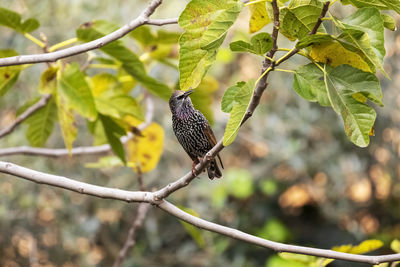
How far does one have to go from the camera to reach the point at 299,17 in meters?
1.02

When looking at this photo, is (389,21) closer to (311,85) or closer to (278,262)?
(311,85)

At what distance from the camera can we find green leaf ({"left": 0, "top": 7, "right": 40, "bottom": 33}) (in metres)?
1.63

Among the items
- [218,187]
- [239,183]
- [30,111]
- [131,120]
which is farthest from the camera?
[239,183]

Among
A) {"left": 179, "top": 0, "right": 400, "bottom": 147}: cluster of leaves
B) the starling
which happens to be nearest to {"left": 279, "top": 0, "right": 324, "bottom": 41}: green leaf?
{"left": 179, "top": 0, "right": 400, "bottom": 147}: cluster of leaves

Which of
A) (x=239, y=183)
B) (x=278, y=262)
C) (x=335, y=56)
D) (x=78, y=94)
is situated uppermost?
(x=78, y=94)

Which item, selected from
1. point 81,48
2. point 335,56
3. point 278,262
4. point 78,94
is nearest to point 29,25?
point 78,94

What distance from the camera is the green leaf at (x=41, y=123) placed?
1931 millimetres

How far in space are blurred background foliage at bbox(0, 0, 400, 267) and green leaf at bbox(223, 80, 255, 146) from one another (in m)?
2.85

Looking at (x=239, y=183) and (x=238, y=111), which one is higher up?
(x=238, y=111)

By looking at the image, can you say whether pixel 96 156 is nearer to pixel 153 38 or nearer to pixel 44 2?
pixel 44 2

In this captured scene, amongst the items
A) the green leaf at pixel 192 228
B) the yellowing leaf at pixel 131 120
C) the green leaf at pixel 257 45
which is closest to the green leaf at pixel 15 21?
the yellowing leaf at pixel 131 120

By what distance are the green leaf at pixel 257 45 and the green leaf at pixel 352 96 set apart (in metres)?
0.14

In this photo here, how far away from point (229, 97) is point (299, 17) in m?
0.23

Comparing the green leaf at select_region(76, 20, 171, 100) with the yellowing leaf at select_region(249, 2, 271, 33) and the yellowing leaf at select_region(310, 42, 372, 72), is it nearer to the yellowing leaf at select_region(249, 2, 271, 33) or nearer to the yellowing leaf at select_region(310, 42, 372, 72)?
the yellowing leaf at select_region(249, 2, 271, 33)
